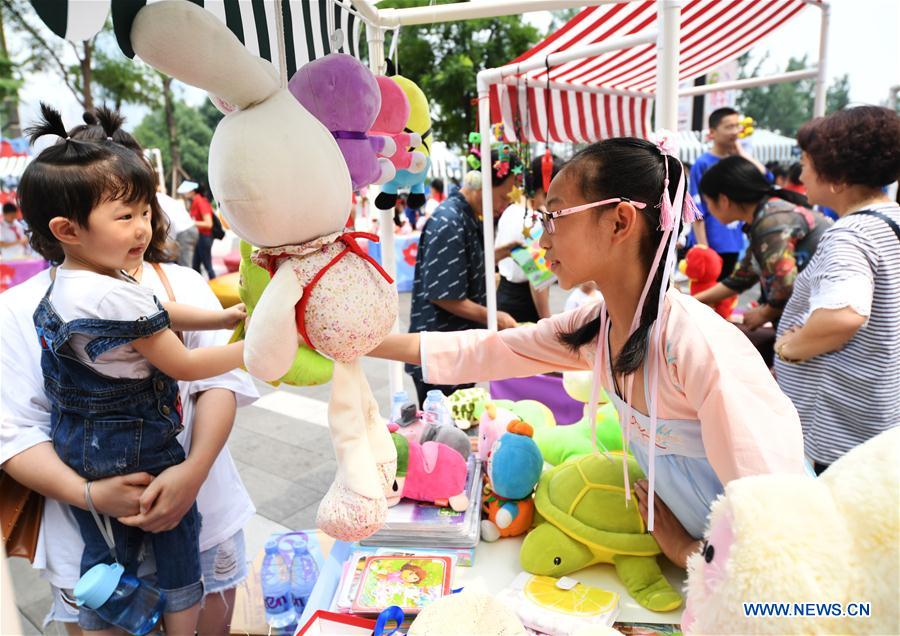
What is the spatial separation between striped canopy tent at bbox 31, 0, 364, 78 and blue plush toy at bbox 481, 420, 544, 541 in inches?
38.9

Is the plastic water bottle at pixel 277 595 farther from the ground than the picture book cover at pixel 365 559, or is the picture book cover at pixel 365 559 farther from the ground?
the picture book cover at pixel 365 559

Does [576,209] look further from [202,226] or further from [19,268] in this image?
[19,268]

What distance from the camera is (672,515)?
3.87ft

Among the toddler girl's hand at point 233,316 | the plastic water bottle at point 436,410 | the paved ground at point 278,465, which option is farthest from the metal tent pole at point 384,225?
the paved ground at point 278,465

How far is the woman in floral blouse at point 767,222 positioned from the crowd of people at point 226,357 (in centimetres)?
54

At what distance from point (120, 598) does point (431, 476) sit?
72 centimetres

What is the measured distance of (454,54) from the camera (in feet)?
45.8

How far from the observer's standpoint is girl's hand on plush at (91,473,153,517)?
1.17m

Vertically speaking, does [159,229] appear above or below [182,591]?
above

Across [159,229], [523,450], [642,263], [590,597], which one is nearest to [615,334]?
[642,263]

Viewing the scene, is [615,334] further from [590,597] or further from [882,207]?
[882,207]

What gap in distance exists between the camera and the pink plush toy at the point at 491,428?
5.25ft

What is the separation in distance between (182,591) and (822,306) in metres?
1.88

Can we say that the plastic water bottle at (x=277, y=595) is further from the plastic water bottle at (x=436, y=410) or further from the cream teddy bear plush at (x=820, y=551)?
the cream teddy bear plush at (x=820, y=551)
